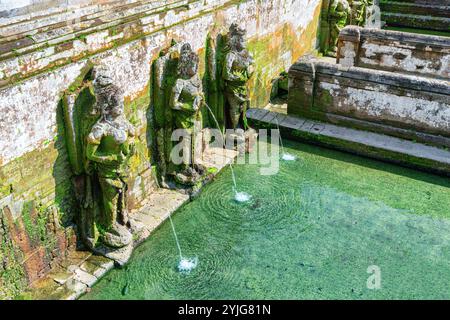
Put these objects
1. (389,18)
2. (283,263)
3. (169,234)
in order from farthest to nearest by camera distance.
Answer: (389,18), (169,234), (283,263)

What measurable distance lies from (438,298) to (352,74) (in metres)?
4.20

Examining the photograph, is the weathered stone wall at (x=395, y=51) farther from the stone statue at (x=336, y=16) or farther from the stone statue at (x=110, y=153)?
the stone statue at (x=110, y=153)

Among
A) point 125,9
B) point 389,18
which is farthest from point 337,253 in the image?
point 389,18

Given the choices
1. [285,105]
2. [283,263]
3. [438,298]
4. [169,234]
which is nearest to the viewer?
[438,298]

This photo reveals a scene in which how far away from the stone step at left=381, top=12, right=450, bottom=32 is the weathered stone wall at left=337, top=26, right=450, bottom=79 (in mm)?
5713

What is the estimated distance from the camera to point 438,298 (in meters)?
5.45

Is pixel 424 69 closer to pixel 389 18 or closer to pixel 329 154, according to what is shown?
pixel 329 154

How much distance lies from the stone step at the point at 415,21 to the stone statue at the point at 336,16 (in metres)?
3.99

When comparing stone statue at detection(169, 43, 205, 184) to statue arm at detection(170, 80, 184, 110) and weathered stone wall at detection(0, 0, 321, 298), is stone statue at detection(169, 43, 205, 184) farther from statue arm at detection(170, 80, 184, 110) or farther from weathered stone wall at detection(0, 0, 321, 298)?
weathered stone wall at detection(0, 0, 321, 298)

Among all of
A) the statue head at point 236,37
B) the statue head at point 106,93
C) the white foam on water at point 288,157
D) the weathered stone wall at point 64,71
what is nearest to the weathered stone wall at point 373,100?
the white foam on water at point 288,157

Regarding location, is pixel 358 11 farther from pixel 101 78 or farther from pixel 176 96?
pixel 101 78

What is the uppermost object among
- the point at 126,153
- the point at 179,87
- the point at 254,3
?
the point at 254,3

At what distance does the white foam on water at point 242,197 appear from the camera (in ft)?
23.4

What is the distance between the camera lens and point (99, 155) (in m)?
5.40
